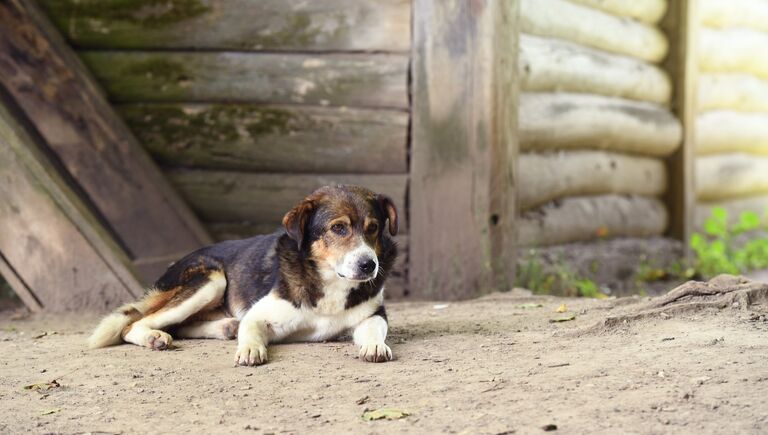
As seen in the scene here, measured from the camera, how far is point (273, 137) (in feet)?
24.2

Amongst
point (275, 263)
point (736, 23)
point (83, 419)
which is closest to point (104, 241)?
point (275, 263)

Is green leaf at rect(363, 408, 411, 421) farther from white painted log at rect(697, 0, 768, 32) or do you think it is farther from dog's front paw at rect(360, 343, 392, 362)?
white painted log at rect(697, 0, 768, 32)

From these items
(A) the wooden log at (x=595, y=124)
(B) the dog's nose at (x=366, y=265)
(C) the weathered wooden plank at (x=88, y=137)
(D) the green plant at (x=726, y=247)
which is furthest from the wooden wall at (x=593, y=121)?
(B) the dog's nose at (x=366, y=265)

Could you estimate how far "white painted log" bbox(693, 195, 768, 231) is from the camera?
464 inches

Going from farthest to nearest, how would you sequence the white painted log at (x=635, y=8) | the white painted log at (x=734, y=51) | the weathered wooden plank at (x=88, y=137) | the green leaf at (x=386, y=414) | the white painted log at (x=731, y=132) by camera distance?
1. the white painted log at (x=731, y=132)
2. the white painted log at (x=734, y=51)
3. the white painted log at (x=635, y=8)
4. the weathered wooden plank at (x=88, y=137)
5. the green leaf at (x=386, y=414)

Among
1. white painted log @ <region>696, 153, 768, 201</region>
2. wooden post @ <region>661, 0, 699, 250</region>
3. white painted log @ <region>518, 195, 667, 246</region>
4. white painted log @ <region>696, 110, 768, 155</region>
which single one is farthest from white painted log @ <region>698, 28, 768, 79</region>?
white painted log @ <region>518, 195, 667, 246</region>

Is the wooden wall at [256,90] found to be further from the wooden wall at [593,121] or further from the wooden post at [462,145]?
the wooden wall at [593,121]

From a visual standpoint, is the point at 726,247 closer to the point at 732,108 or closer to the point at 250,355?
the point at 732,108

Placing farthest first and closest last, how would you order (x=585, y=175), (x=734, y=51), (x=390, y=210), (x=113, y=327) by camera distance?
(x=734, y=51), (x=585, y=175), (x=113, y=327), (x=390, y=210)

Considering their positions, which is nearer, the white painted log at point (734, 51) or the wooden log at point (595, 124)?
the wooden log at point (595, 124)

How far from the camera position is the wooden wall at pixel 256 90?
7.18 m

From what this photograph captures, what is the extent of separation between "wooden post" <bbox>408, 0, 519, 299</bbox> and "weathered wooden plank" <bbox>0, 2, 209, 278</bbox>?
1714 mm

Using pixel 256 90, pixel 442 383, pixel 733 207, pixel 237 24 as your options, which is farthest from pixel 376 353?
pixel 733 207

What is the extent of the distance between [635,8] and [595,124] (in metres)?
1.67
